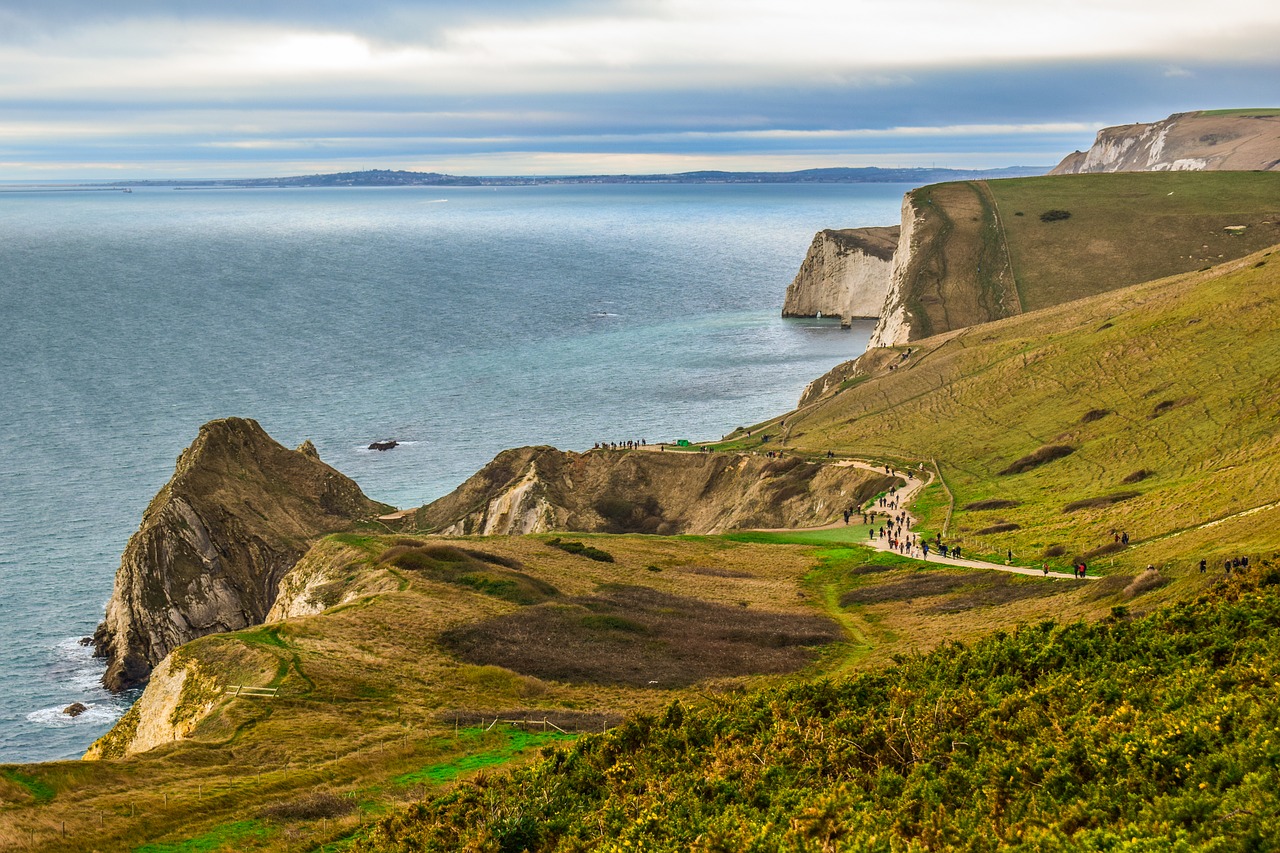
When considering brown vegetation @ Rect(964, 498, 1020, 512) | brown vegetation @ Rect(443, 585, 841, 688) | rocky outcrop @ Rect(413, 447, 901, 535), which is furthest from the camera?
rocky outcrop @ Rect(413, 447, 901, 535)

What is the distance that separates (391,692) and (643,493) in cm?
5081

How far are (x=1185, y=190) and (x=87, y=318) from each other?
177m

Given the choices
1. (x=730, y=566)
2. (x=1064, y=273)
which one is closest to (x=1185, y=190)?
(x=1064, y=273)

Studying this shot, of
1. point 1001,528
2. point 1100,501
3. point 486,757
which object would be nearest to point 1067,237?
point 1100,501

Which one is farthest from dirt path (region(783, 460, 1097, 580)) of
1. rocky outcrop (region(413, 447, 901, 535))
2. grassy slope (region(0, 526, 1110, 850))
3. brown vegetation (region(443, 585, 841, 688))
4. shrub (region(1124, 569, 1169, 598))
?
brown vegetation (region(443, 585, 841, 688))

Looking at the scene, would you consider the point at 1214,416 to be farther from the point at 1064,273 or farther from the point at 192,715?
the point at 1064,273

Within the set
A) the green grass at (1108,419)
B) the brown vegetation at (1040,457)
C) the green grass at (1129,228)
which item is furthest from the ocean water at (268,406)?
the brown vegetation at (1040,457)

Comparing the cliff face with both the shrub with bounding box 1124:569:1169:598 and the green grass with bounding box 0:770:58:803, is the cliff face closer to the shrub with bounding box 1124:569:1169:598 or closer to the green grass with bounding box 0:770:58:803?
the shrub with bounding box 1124:569:1169:598

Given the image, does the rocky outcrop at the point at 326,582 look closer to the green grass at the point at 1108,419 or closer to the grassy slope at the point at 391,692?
the grassy slope at the point at 391,692

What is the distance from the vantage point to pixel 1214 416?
2884 inches

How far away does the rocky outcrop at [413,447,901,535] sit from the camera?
272 feet

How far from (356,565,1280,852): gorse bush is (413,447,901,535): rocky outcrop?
158 ft

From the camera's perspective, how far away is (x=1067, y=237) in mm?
Answer: 164000

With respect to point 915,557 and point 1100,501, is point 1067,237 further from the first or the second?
point 915,557
